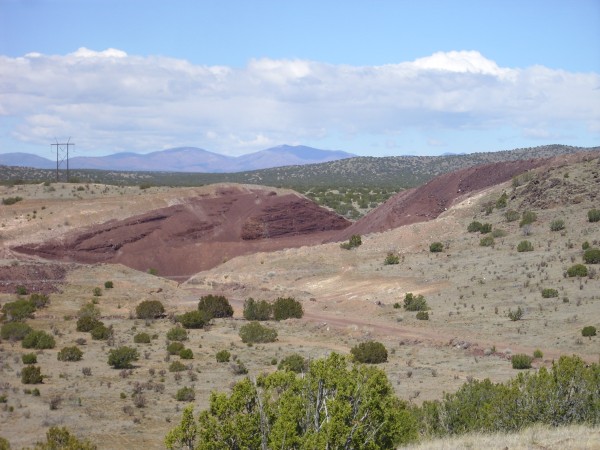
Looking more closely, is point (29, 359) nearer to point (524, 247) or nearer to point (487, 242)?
point (524, 247)

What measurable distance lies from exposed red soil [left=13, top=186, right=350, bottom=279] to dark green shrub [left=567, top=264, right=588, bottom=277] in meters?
28.3

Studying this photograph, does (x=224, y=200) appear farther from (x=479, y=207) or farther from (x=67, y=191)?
(x=479, y=207)

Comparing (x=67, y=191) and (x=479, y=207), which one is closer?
(x=479, y=207)

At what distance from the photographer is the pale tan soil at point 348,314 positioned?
68.4ft

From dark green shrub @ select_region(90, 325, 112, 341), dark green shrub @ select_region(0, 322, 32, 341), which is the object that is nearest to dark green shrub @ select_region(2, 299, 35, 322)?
dark green shrub @ select_region(0, 322, 32, 341)

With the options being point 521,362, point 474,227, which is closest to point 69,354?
point 521,362

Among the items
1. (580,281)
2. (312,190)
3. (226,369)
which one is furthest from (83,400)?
(312,190)

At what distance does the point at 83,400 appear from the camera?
21.0m

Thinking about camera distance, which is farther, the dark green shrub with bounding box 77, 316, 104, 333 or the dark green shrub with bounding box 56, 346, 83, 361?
the dark green shrub with bounding box 77, 316, 104, 333

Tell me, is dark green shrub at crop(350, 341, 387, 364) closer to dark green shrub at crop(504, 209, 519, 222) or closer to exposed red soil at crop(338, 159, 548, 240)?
dark green shrub at crop(504, 209, 519, 222)

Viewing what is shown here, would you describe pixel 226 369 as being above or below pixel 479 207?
below

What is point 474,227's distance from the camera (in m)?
47.5

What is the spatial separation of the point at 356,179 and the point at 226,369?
375 feet

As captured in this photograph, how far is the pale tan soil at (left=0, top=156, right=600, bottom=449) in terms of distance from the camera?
20844 millimetres
